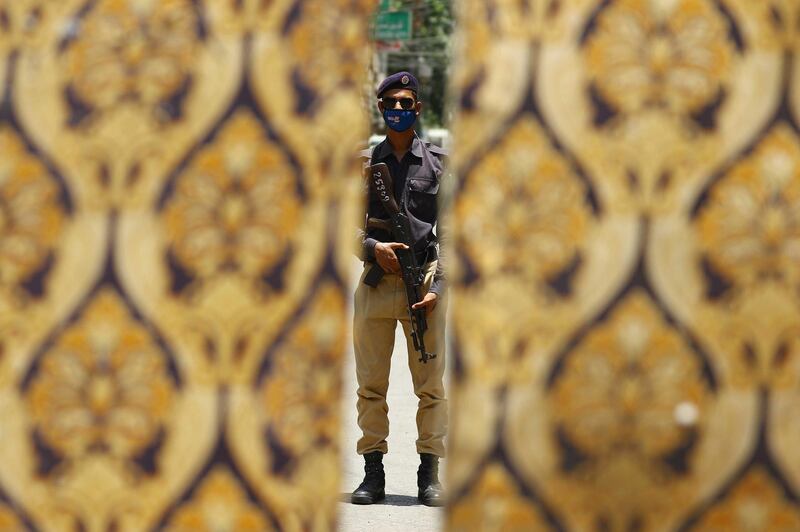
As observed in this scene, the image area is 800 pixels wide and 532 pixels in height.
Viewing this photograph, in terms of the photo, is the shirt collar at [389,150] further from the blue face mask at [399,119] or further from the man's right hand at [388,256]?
the man's right hand at [388,256]

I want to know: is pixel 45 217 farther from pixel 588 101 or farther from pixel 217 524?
pixel 588 101

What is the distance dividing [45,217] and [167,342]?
0.94 feet

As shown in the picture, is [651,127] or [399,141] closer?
[651,127]

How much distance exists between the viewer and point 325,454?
2404mm

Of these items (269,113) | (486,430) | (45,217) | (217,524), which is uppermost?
(269,113)

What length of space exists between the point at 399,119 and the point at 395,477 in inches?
61.9

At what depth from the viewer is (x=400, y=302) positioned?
18.5 ft

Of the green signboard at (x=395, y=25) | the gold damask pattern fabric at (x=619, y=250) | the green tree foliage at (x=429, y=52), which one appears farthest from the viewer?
the green tree foliage at (x=429, y=52)

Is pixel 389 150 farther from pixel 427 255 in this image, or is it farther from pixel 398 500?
pixel 398 500

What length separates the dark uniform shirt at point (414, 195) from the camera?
5.54 metres

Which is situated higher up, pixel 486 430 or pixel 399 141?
pixel 399 141

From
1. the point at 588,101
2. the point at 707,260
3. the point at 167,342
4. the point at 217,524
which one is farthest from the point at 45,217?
the point at 707,260

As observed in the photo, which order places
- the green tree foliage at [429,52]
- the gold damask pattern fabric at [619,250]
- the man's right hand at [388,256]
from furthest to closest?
1. the green tree foliage at [429,52]
2. the man's right hand at [388,256]
3. the gold damask pattern fabric at [619,250]

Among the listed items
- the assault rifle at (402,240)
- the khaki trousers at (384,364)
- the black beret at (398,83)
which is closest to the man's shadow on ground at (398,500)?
the khaki trousers at (384,364)
